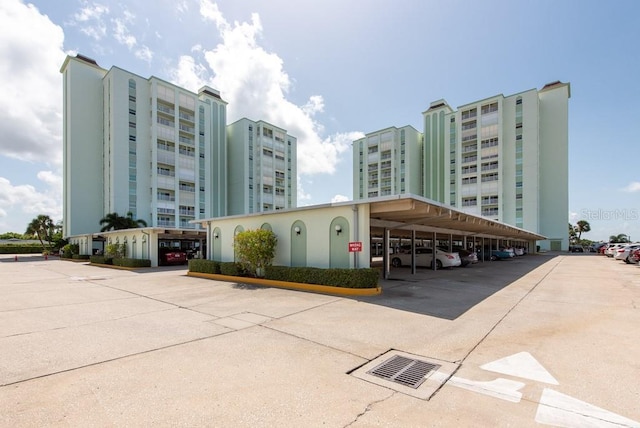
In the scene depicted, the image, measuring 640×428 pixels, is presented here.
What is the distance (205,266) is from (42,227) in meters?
53.3

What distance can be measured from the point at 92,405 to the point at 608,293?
1468cm

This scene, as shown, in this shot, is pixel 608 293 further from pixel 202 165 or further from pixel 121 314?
pixel 202 165

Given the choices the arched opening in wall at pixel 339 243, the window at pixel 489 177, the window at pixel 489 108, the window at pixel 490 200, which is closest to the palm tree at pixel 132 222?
the arched opening in wall at pixel 339 243

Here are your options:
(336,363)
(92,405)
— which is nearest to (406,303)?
(336,363)

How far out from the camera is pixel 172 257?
Answer: 78.8 feet

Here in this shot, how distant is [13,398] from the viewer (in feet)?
11.6

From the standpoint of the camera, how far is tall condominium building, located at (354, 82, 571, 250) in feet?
167

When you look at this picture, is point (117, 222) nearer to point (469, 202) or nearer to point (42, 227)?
point (42, 227)

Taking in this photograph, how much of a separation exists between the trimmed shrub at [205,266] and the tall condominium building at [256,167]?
3729 centimetres

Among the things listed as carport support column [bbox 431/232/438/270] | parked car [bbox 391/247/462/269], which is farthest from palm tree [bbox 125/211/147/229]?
carport support column [bbox 431/232/438/270]

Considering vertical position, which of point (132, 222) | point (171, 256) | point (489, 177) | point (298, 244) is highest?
point (489, 177)

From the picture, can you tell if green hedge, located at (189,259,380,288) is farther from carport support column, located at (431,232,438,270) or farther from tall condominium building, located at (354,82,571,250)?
tall condominium building, located at (354,82,571,250)

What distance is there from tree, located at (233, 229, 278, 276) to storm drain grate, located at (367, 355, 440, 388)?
9.10 metres

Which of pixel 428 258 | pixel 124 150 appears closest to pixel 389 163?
pixel 124 150
